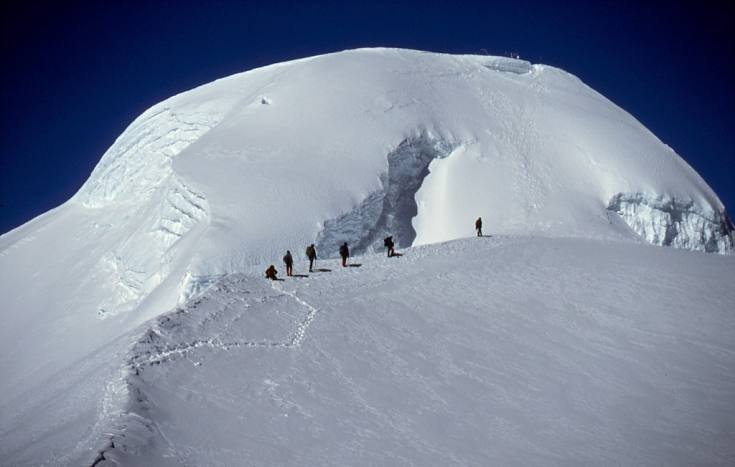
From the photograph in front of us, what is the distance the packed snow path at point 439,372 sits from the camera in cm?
1245

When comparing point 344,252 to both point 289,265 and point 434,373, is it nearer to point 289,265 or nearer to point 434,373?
point 289,265

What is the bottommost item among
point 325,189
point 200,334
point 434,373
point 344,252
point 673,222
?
point 434,373

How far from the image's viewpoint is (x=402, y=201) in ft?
115

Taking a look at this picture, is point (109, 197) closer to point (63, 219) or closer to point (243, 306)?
point (63, 219)

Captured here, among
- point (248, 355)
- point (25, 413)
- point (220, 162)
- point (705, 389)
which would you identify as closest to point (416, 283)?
point (248, 355)

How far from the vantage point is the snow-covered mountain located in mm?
29641

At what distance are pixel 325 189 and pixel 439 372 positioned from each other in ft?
57.9

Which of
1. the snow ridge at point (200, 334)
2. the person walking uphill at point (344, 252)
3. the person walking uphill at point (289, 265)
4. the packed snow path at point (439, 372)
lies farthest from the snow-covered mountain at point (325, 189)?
the snow ridge at point (200, 334)

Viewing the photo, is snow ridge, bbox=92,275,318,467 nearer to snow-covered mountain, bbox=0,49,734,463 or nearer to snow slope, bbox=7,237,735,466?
snow slope, bbox=7,237,735,466

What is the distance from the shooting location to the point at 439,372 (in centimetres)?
1568

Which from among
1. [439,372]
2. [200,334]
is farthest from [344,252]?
[439,372]

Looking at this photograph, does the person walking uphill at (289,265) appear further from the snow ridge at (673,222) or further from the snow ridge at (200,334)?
the snow ridge at (673,222)

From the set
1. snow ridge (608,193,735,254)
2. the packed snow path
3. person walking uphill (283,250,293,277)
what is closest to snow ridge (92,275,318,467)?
the packed snow path

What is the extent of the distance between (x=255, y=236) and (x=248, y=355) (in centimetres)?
1329
